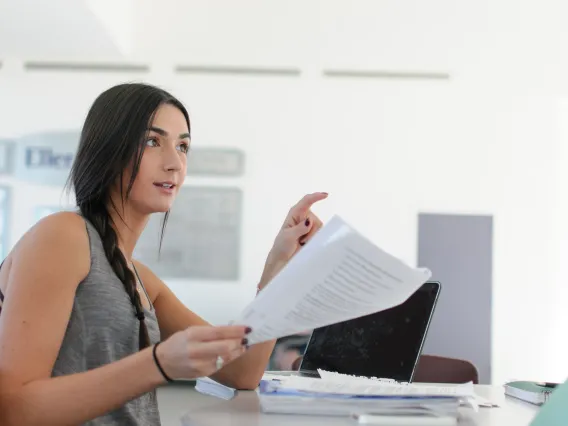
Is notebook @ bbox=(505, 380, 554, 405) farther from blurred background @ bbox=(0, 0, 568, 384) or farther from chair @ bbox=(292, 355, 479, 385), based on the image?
blurred background @ bbox=(0, 0, 568, 384)

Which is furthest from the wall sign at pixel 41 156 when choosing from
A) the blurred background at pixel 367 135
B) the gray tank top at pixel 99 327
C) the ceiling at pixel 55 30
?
the gray tank top at pixel 99 327

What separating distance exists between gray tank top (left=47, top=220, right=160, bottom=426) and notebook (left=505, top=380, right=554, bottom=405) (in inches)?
32.5

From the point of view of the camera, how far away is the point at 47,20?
4281 millimetres

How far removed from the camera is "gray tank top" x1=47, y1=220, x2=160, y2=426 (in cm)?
123

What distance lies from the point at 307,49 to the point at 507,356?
2587mm

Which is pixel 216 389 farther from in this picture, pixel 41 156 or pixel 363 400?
pixel 41 156

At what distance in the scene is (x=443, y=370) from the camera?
2.68m

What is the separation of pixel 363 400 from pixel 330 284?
31cm

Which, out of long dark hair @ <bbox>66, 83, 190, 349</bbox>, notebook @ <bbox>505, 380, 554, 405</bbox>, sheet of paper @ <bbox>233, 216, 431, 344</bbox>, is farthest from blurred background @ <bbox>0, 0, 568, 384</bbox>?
sheet of paper @ <bbox>233, 216, 431, 344</bbox>

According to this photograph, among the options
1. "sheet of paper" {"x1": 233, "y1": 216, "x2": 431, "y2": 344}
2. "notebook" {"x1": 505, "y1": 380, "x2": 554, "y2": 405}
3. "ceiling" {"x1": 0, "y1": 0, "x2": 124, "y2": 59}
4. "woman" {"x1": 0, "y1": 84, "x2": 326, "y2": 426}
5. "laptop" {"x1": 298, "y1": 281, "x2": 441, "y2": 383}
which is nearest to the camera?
"sheet of paper" {"x1": 233, "y1": 216, "x2": 431, "y2": 344}

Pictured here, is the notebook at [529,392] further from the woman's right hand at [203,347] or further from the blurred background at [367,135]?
the blurred background at [367,135]

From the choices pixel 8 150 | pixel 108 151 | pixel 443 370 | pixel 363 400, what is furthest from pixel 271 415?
pixel 8 150

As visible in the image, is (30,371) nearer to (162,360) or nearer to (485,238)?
(162,360)

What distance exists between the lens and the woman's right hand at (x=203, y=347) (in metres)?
0.97
